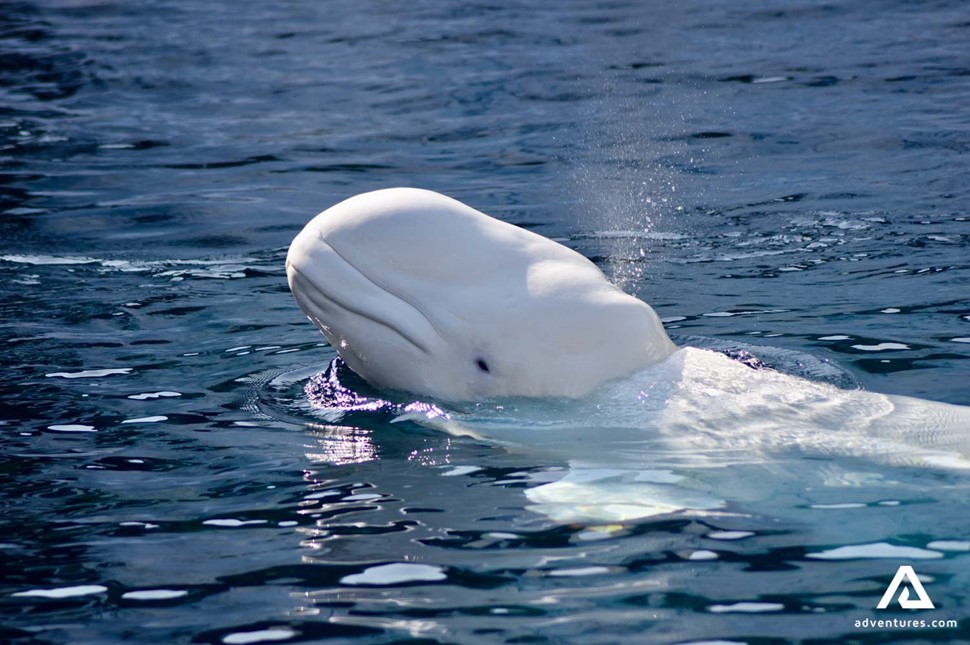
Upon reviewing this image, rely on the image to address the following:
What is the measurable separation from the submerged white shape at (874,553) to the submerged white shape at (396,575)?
147 cm

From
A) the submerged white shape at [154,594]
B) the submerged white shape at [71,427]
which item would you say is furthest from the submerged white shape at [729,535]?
the submerged white shape at [71,427]

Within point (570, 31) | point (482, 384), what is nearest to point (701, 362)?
point (482, 384)

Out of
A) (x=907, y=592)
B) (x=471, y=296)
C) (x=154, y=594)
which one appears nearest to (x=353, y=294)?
(x=471, y=296)

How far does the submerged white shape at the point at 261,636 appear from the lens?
4656 mm

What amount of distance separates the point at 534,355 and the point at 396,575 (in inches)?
78.9

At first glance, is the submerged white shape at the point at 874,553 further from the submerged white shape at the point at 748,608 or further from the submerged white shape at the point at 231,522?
the submerged white shape at the point at 231,522

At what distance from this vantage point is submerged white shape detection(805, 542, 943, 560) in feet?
17.7

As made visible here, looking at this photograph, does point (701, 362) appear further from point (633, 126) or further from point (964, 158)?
point (633, 126)

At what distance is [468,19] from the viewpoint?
995 inches

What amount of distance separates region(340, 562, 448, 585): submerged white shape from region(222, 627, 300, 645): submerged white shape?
0.44m

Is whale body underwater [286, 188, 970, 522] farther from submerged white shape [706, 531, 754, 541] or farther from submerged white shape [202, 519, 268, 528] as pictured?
submerged white shape [202, 519, 268, 528]

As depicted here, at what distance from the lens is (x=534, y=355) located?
22.8ft

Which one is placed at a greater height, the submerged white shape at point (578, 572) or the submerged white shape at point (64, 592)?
the submerged white shape at point (578, 572)

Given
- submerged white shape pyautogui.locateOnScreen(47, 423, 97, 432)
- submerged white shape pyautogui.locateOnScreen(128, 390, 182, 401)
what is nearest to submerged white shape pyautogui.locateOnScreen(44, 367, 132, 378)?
submerged white shape pyautogui.locateOnScreen(128, 390, 182, 401)
